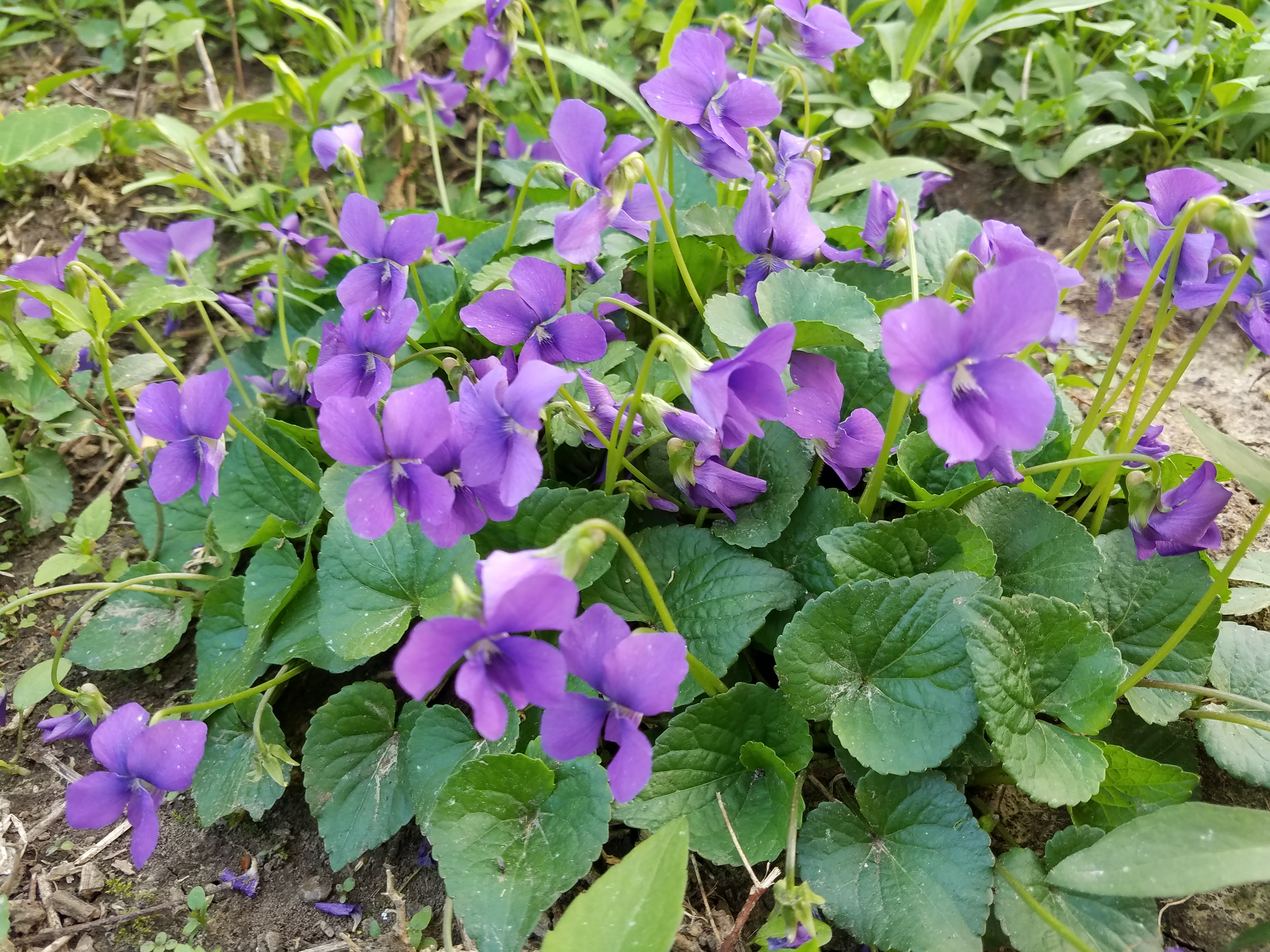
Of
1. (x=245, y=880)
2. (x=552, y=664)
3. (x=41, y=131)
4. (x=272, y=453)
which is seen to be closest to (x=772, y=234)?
(x=552, y=664)

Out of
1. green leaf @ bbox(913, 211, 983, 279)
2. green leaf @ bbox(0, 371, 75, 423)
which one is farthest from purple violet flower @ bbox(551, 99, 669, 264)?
green leaf @ bbox(0, 371, 75, 423)

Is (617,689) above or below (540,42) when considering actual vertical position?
below

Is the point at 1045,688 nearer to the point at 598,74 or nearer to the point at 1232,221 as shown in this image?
the point at 1232,221

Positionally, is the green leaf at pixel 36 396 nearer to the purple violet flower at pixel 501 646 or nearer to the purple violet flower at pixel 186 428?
the purple violet flower at pixel 186 428

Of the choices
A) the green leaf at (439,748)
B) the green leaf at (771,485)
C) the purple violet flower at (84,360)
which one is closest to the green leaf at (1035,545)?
the green leaf at (771,485)

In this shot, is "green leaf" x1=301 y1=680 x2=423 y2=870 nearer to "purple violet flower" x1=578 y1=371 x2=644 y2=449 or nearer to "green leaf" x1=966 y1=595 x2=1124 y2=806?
"purple violet flower" x1=578 y1=371 x2=644 y2=449

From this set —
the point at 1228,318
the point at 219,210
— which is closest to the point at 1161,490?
the point at 1228,318
